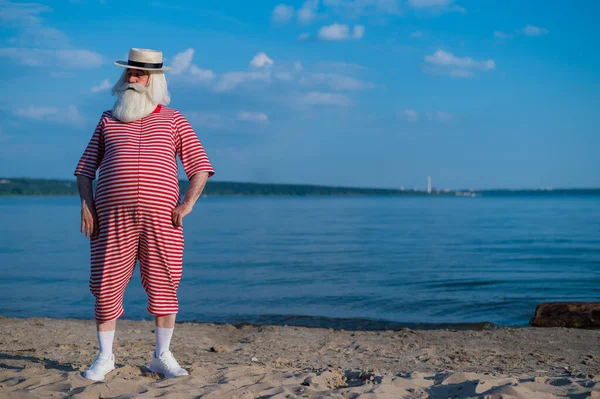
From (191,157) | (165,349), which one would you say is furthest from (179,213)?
(165,349)

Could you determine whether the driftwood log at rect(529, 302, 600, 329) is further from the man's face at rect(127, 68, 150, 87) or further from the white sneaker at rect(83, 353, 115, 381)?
the man's face at rect(127, 68, 150, 87)

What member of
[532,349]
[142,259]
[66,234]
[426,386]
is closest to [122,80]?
[142,259]

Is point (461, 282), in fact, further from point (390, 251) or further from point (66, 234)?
point (66, 234)

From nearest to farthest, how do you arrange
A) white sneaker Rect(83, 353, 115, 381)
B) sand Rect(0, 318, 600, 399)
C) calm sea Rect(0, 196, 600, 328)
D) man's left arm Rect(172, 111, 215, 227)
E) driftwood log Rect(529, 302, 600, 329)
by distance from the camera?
1. sand Rect(0, 318, 600, 399)
2. white sneaker Rect(83, 353, 115, 381)
3. man's left arm Rect(172, 111, 215, 227)
4. driftwood log Rect(529, 302, 600, 329)
5. calm sea Rect(0, 196, 600, 328)

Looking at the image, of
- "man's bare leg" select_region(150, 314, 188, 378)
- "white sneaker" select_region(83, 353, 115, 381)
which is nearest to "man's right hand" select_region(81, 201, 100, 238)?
"man's bare leg" select_region(150, 314, 188, 378)

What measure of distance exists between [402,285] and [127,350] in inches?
335

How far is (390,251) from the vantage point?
2211 centimetres

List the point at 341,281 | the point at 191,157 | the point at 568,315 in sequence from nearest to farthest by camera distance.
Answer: the point at 191,157, the point at 568,315, the point at 341,281

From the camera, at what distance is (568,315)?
8734mm

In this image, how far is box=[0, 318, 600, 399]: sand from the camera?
4.20 meters

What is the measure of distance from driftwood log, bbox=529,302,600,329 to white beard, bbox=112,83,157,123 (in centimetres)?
682

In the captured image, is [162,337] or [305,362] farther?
[305,362]

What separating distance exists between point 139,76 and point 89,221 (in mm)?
1126

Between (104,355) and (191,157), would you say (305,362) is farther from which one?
(191,157)
